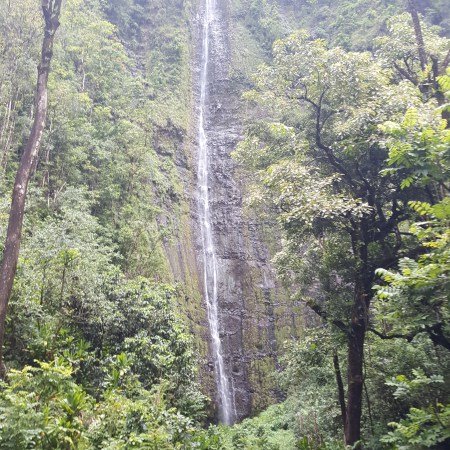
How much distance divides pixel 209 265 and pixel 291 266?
9.69 metres

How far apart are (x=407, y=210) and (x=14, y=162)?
11.7m

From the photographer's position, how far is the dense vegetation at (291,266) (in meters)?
4.96

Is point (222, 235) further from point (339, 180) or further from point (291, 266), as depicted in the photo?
point (339, 180)

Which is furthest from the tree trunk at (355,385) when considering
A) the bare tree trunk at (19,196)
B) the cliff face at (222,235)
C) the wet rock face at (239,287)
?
the wet rock face at (239,287)

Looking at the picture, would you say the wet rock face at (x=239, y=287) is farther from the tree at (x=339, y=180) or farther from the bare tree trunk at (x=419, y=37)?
the bare tree trunk at (x=419, y=37)

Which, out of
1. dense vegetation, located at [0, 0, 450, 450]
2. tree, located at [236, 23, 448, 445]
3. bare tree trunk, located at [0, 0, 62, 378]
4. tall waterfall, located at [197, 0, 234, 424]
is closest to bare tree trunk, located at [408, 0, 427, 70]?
dense vegetation, located at [0, 0, 450, 450]

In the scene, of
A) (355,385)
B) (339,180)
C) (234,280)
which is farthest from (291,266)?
(234,280)

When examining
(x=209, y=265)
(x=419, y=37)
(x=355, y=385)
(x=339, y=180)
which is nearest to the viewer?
(x=355, y=385)

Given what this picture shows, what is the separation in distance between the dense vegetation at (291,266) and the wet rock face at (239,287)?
6.76 feet

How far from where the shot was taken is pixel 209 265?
1841 cm

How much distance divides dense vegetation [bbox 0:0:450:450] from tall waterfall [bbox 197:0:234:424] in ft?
4.64

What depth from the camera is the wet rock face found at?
15812 millimetres

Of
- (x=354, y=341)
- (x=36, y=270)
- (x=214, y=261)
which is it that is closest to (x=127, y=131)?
(x=214, y=261)

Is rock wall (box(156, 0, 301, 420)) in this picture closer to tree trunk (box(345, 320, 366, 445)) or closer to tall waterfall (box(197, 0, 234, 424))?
tall waterfall (box(197, 0, 234, 424))
